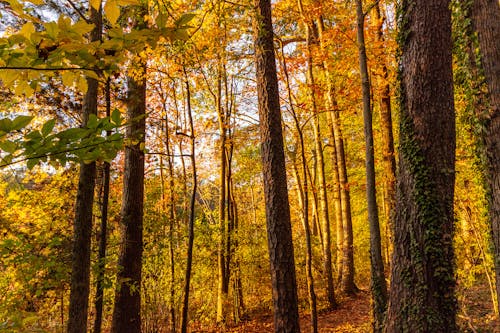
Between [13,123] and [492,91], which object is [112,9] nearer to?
[13,123]

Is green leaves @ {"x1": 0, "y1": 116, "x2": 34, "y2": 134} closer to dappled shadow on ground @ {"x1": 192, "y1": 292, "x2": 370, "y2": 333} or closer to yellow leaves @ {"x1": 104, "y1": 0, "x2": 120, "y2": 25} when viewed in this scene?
yellow leaves @ {"x1": 104, "y1": 0, "x2": 120, "y2": 25}

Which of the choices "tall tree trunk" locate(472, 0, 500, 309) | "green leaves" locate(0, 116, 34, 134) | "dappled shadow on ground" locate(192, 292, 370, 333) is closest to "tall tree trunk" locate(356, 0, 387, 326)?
"tall tree trunk" locate(472, 0, 500, 309)

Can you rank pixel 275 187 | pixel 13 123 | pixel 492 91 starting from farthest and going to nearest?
pixel 492 91 → pixel 275 187 → pixel 13 123

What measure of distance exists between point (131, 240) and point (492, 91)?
6.31 metres

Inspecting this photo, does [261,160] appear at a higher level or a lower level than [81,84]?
higher

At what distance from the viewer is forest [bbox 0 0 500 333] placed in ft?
3.39

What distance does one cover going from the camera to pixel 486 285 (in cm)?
975

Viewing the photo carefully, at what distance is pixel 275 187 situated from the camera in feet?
16.2

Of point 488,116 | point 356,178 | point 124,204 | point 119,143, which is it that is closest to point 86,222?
point 124,204

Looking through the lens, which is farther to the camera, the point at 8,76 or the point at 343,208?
the point at 343,208

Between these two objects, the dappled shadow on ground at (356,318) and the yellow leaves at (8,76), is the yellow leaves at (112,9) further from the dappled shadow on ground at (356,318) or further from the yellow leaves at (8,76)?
the dappled shadow on ground at (356,318)

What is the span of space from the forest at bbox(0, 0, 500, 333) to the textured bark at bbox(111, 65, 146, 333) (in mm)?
26

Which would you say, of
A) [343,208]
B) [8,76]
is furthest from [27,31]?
[343,208]

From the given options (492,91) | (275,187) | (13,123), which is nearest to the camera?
(13,123)
